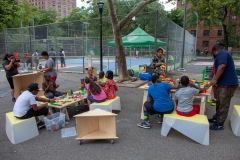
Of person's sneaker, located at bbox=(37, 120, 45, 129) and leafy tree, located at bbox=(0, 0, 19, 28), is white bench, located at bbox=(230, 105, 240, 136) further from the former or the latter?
leafy tree, located at bbox=(0, 0, 19, 28)

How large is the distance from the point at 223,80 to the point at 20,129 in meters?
4.36

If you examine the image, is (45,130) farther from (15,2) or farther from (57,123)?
(15,2)

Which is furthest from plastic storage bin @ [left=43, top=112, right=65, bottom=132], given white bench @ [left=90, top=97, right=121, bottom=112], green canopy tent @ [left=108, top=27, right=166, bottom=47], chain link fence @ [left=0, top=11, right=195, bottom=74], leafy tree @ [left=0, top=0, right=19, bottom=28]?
leafy tree @ [left=0, top=0, right=19, bottom=28]

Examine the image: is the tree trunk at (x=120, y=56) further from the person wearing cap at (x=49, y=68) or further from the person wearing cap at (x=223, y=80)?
the person wearing cap at (x=223, y=80)

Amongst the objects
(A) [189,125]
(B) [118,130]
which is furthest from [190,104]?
(B) [118,130]

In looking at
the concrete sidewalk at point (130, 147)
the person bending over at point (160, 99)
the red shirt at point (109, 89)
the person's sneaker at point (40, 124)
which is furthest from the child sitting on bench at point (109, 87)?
the person's sneaker at point (40, 124)

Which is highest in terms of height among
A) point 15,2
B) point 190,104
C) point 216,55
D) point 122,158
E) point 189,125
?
point 15,2

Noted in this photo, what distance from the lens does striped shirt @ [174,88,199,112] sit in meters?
4.12

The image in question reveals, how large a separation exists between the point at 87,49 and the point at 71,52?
2067 mm

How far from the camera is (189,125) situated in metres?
3.92

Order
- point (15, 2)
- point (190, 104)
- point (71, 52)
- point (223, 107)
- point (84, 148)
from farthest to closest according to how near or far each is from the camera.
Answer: point (15, 2) → point (71, 52) → point (223, 107) → point (190, 104) → point (84, 148)

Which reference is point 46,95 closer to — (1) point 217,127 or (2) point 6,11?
(1) point 217,127

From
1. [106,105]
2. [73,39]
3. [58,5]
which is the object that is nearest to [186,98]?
[106,105]

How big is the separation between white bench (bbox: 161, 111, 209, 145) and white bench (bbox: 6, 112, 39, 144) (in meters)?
2.79
